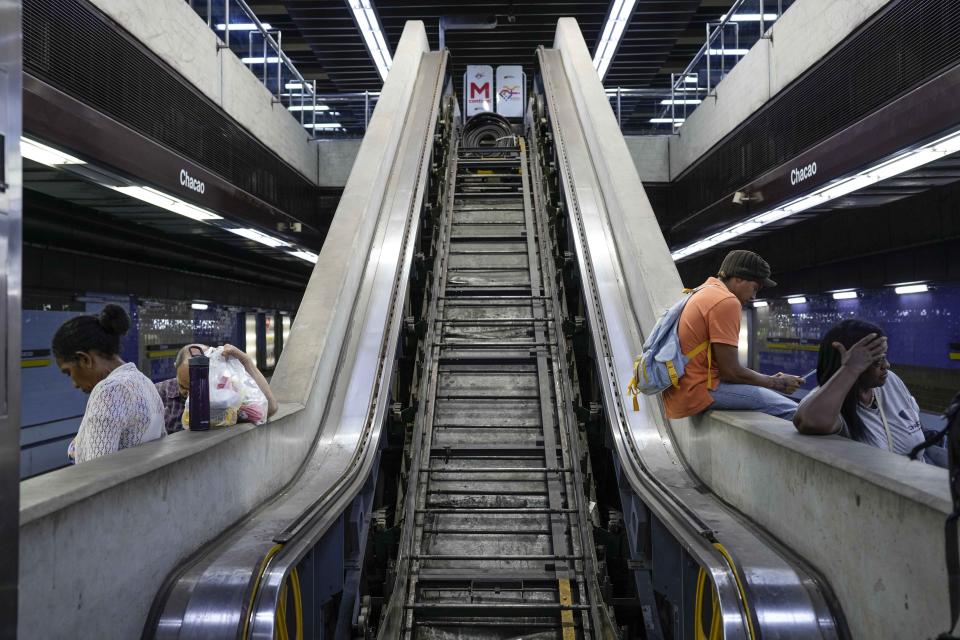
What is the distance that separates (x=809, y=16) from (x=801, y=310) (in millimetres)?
3696

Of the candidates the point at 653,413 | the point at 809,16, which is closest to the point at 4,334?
the point at 653,413

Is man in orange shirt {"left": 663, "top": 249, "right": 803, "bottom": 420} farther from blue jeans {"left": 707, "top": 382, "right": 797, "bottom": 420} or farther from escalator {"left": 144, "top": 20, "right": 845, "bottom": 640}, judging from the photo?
escalator {"left": 144, "top": 20, "right": 845, "bottom": 640}

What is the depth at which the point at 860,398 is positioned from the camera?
2.70 metres

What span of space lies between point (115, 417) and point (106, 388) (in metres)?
0.10

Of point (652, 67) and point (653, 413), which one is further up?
point (652, 67)

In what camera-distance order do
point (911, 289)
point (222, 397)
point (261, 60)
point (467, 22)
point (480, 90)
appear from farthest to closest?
point (480, 90), point (467, 22), point (261, 60), point (911, 289), point (222, 397)

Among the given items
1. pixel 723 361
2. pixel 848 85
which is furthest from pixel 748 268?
pixel 848 85

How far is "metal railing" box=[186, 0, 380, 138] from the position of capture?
8.89m

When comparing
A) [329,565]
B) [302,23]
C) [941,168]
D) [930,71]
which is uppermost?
[302,23]

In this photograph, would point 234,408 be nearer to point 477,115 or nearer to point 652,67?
point 477,115

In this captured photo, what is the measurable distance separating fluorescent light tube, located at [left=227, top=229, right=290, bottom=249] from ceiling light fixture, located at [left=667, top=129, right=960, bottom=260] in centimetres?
596

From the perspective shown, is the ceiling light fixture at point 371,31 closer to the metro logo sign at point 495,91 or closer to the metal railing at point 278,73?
the metal railing at point 278,73

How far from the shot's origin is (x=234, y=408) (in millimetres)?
3025

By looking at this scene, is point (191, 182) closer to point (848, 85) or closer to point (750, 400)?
point (750, 400)
